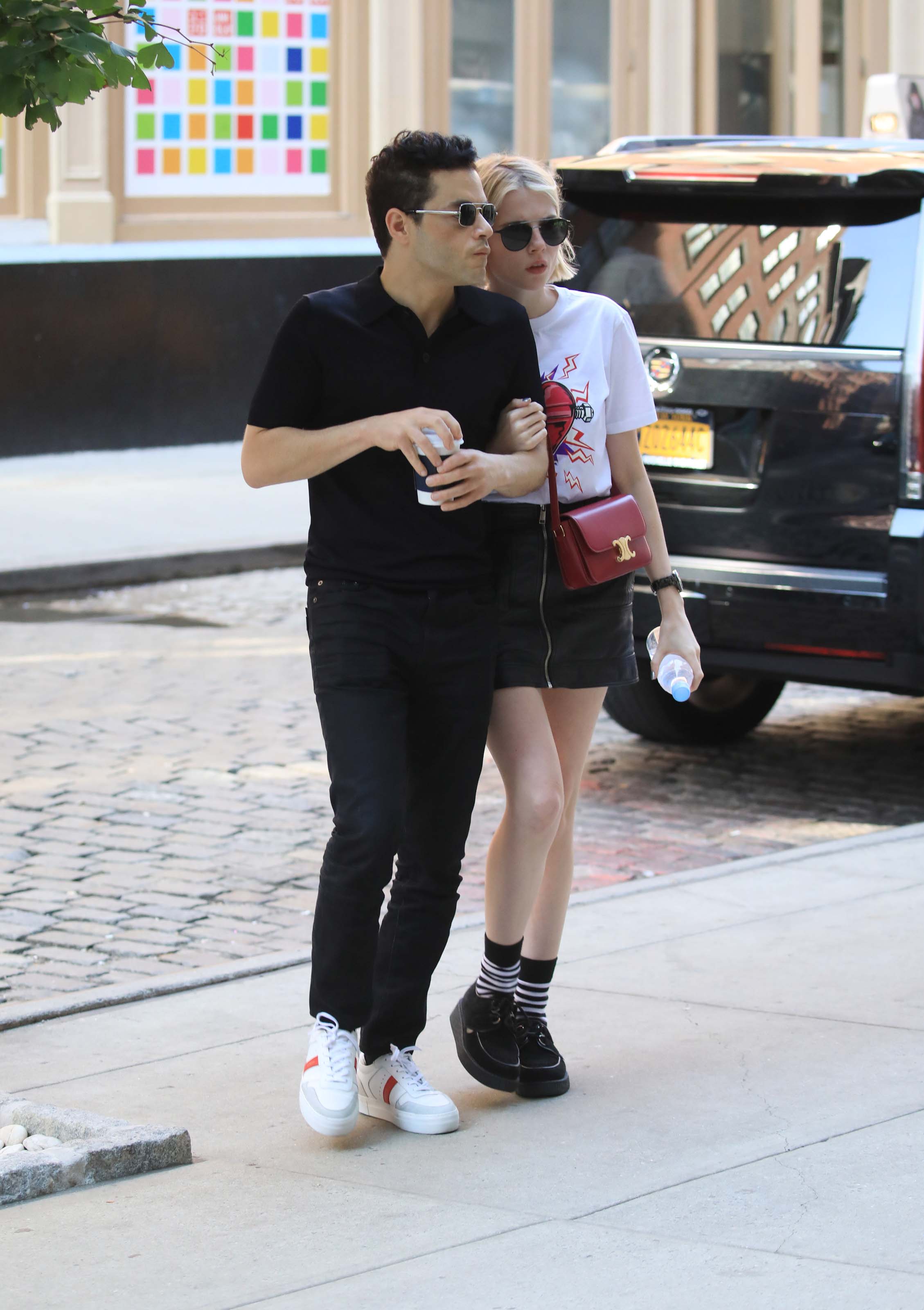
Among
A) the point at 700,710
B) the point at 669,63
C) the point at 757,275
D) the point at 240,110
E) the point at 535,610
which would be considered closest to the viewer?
the point at 535,610

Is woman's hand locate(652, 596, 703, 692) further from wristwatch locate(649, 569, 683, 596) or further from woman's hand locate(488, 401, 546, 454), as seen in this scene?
woman's hand locate(488, 401, 546, 454)

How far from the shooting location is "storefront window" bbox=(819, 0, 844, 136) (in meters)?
21.8

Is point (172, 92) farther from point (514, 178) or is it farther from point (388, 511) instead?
point (388, 511)

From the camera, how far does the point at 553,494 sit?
4.25 metres

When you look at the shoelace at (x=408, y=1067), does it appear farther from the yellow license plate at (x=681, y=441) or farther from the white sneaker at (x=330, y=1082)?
the yellow license plate at (x=681, y=441)

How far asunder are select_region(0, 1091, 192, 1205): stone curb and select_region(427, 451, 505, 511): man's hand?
126 cm

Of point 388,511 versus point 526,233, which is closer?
point 388,511

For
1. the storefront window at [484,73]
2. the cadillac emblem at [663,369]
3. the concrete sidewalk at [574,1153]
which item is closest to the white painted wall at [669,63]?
the storefront window at [484,73]

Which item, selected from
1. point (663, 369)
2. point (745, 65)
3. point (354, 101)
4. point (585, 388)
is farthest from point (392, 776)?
point (745, 65)

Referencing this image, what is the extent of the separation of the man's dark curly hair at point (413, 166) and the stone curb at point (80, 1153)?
5.62ft

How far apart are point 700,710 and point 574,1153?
4.22 m

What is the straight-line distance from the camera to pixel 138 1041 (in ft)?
15.8

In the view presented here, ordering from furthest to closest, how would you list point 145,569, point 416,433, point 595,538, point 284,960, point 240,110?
1. point 240,110
2. point 145,569
3. point 284,960
4. point 595,538
5. point 416,433

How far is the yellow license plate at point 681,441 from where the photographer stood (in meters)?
7.00
